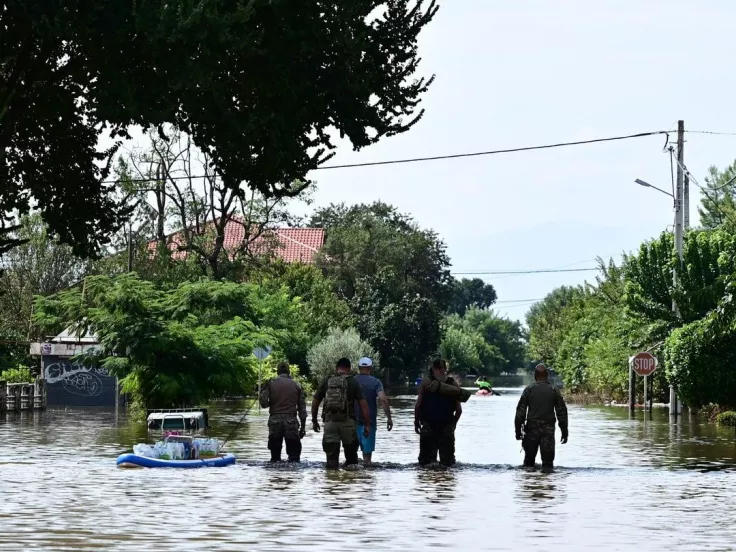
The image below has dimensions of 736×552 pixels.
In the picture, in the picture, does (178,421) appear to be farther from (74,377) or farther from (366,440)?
(74,377)

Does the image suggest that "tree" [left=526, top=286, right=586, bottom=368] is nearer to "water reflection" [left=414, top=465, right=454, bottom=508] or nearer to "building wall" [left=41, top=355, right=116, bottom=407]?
"building wall" [left=41, top=355, right=116, bottom=407]

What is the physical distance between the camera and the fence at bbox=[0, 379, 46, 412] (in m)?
53.5

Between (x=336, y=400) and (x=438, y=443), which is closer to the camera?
(x=336, y=400)

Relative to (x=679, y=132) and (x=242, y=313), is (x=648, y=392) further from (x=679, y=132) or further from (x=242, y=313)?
(x=242, y=313)

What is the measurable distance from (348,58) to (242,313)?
31.1 m

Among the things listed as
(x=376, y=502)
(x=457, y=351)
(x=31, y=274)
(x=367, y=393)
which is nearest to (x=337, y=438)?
(x=367, y=393)

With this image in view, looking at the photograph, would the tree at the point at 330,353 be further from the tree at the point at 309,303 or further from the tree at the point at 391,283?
the tree at the point at 391,283

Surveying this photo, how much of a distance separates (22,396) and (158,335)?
15505 mm

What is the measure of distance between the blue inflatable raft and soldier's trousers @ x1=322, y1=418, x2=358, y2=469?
7.28 ft

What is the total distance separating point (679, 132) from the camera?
54.2 meters

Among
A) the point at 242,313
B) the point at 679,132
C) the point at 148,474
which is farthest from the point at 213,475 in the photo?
the point at 679,132

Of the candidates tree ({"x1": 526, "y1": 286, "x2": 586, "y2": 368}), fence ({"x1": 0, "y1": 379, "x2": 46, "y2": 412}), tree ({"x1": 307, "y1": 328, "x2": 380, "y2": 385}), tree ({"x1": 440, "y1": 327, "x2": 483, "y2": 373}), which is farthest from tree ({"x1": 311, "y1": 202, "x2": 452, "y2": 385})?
fence ({"x1": 0, "y1": 379, "x2": 46, "y2": 412})

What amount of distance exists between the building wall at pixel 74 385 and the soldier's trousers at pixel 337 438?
36.3 meters

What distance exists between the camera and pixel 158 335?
41.8m
